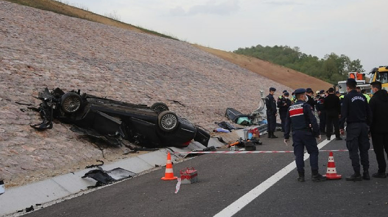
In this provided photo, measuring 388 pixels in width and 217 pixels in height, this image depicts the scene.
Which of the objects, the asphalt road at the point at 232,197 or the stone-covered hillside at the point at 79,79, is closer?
the asphalt road at the point at 232,197

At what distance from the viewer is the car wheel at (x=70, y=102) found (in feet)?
39.6

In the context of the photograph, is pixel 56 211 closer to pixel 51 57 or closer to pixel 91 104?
pixel 91 104

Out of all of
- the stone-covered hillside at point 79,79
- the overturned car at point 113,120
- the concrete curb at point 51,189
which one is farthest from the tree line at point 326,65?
the concrete curb at point 51,189

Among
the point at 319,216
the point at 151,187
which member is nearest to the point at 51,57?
the point at 151,187

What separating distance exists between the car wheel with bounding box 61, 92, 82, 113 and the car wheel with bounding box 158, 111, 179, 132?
2.34 meters

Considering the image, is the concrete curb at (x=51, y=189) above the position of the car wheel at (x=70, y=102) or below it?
below

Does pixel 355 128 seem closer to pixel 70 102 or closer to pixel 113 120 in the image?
pixel 113 120

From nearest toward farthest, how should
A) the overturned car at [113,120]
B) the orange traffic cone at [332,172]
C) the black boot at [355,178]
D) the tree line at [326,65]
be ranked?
the black boot at [355,178], the orange traffic cone at [332,172], the overturned car at [113,120], the tree line at [326,65]

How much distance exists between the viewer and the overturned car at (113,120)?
1220 centimetres

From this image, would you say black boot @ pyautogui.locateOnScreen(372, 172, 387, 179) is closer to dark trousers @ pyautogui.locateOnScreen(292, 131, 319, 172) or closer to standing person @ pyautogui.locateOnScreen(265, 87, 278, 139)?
dark trousers @ pyautogui.locateOnScreen(292, 131, 319, 172)

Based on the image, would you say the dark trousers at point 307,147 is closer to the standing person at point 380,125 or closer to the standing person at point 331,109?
the standing person at point 380,125

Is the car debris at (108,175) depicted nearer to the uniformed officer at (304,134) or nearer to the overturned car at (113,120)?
the overturned car at (113,120)

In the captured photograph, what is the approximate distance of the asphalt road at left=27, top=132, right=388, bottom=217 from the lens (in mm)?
6180

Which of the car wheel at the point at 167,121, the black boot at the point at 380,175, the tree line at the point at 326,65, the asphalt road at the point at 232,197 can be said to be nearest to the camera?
the asphalt road at the point at 232,197
